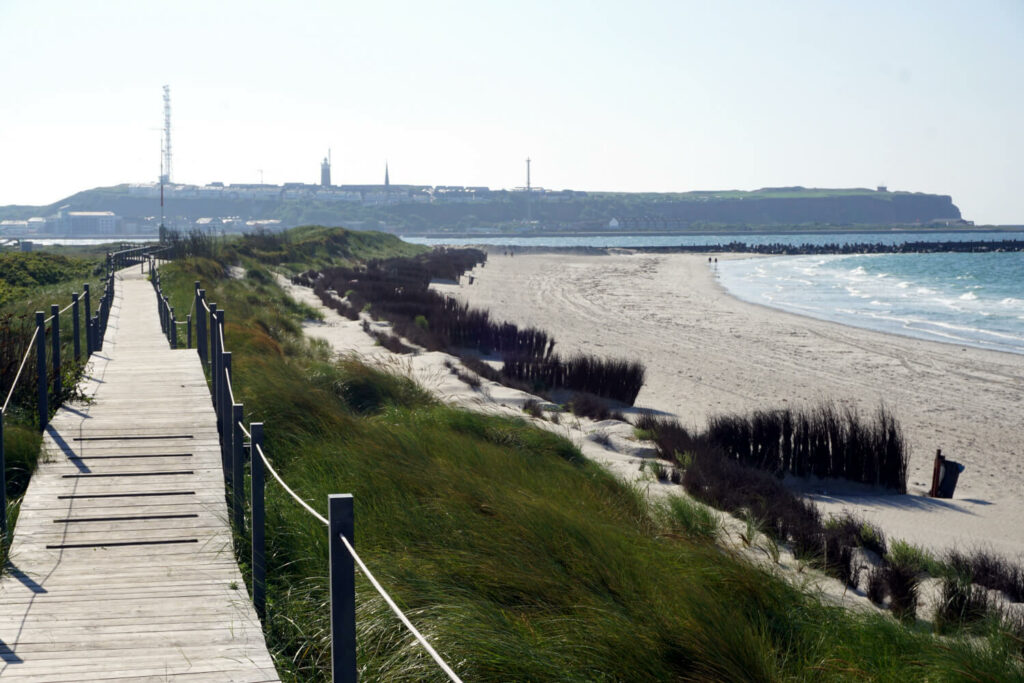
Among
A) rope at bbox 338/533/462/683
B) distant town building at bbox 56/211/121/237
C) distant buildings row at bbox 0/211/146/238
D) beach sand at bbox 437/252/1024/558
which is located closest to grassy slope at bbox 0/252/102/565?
rope at bbox 338/533/462/683

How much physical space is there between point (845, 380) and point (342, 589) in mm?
15539

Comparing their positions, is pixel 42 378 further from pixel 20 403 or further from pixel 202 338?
pixel 202 338

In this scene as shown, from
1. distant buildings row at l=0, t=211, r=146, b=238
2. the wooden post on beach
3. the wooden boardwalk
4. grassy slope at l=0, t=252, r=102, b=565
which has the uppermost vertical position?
distant buildings row at l=0, t=211, r=146, b=238

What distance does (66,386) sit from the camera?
329 inches

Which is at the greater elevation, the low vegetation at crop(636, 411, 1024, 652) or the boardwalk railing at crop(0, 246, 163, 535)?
the boardwalk railing at crop(0, 246, 163, 535)

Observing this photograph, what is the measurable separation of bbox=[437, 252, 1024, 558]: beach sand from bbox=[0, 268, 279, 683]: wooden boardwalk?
571cm

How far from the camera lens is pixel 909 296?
127 ft

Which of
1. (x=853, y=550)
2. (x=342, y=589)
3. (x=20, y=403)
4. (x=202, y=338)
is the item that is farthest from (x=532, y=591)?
(x=202, y=338)

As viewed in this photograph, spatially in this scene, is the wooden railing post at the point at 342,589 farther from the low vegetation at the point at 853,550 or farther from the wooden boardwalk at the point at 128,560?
the low vegetation at the point at 853,550

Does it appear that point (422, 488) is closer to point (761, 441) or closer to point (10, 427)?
point (10, 427)

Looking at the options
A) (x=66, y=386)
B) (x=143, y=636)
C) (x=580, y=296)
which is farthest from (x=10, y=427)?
(x=580, y=296)

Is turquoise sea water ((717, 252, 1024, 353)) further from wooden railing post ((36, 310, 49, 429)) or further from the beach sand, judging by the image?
wooden railing post ((36, 310, 49, 429))

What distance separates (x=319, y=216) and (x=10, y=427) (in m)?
186

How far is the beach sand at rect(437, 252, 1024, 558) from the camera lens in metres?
8.70
